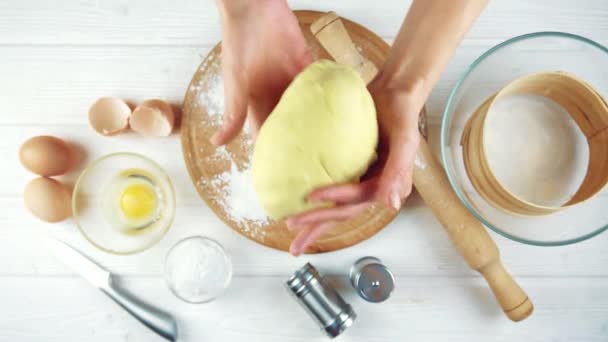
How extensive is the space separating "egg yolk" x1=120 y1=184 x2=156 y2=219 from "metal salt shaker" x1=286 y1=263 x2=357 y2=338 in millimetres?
279

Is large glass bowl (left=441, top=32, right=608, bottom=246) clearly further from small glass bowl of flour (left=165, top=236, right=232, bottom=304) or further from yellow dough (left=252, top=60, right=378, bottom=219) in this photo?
small glass bowl of flour (left=165, top=236, right=232, bottom=304)

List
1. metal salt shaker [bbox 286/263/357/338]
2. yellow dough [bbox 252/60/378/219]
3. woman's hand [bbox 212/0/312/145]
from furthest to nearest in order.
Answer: metal salt shaker [bbox 286/263/357/338] < woman's hand [bbox 212/0/312/145] < yellow dough [bbox 252/60/378/219]

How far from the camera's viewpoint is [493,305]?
2.81 ft

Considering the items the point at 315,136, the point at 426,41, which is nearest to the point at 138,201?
the point at 315,136

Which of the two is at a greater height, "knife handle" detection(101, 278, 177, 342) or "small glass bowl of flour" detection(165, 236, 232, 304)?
"small glass bowl of flour" detection(165, 236, 232, 304)

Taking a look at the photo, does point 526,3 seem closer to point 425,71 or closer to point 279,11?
point 425,71

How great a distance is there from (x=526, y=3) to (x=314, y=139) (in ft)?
1.84

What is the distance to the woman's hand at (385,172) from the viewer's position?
0.58m

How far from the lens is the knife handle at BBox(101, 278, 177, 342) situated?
2.78 feet

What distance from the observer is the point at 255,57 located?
73 centimetres

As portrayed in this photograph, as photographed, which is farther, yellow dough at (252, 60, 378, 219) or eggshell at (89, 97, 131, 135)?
eggshell at (89, 97, 131, 135)

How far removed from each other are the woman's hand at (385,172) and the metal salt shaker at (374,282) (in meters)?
0.20

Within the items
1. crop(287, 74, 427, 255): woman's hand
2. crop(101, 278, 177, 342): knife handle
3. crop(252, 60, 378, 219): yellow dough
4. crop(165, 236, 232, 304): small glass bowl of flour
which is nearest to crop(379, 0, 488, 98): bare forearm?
crop(287, 74, 427, 255): woman's hand

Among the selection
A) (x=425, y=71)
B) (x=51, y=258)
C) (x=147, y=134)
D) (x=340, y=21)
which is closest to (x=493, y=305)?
→ (x=425, y=71)
